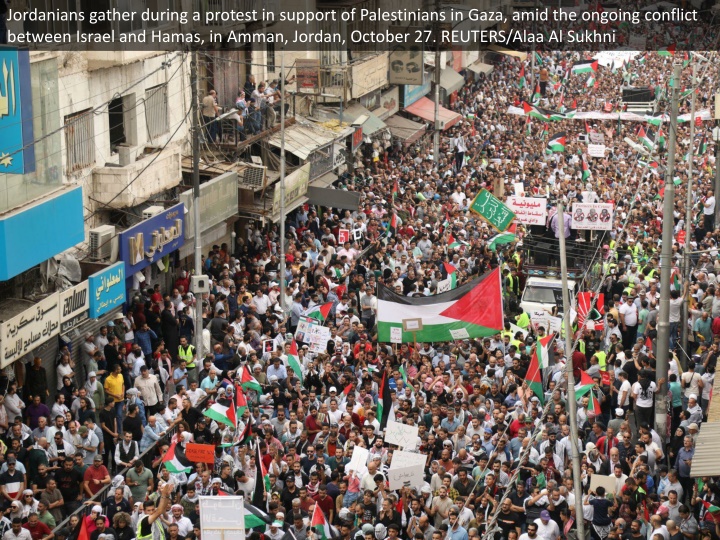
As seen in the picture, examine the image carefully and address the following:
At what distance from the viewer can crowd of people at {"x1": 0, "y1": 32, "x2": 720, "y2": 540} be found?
17547mm

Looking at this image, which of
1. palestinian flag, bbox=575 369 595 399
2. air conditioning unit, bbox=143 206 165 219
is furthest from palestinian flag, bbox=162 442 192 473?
air conditioning unit, bbox=143 206 165 219

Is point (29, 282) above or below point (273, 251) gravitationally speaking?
above

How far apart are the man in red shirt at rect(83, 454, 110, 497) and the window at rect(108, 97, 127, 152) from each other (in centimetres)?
1047

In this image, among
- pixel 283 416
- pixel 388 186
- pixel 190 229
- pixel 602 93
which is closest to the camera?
pixel 283 416

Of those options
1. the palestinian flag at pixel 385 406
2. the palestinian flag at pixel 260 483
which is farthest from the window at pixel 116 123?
the palestinian flag at pixel 260 483

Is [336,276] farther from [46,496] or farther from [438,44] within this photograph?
[438,44]

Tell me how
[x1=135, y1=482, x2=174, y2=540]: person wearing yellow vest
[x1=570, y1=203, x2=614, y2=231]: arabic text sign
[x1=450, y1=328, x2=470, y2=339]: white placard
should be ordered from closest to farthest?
[x1=135, y1=482, x2=174, y2=540]: person wearing yellow vest, [x1=450, y1=328, x2=470, y2=339]: white placard, [x1=570, y1=203, x2=614, y2=231]: arabic text sign

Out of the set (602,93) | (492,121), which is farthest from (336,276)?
(602,93)

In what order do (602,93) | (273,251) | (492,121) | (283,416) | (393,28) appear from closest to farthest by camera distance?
1. (283,416)
2. (273,251)
3. (393,28)
4. (492,121)
5. (602,93)

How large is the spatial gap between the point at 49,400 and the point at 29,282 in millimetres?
1843

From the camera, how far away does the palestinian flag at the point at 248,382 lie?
2120 cm

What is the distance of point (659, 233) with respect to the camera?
3222 centimetres

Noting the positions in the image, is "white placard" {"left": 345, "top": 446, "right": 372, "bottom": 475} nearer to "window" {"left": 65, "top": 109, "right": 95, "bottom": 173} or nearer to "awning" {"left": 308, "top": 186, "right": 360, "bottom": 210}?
"window" {"left": 65, "top": 109, "right": 95, "bottom": 173}

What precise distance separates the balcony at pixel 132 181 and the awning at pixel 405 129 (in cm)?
1926
